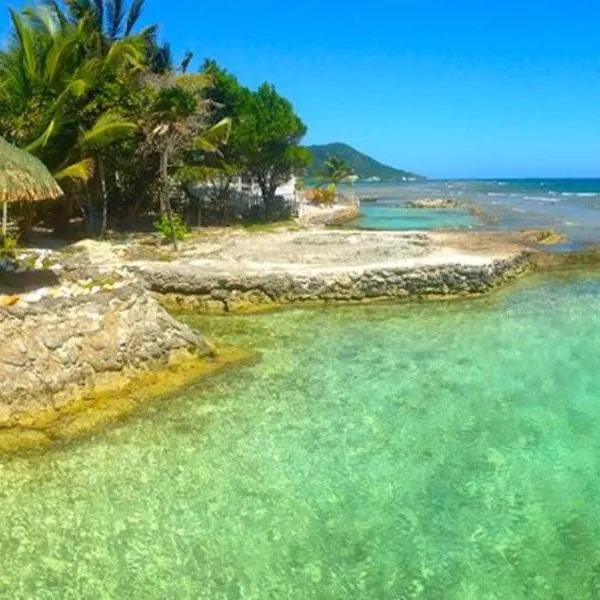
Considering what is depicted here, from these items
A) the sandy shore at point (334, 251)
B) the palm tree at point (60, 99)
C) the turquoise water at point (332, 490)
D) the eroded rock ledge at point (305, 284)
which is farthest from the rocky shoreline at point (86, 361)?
the palm tree at point (60, 99)

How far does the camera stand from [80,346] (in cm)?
938

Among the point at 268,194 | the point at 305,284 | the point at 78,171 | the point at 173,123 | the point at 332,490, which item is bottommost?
the point at 332,490

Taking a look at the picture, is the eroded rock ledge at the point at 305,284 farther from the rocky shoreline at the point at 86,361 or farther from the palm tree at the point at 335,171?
the palm tree at the point at 335,171

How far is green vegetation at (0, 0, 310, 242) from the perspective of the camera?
62.4 feet

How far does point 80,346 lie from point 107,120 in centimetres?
1164

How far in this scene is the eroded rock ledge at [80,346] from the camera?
28.2 feet

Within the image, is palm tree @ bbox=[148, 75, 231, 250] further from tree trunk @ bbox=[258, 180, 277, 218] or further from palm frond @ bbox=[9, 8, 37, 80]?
tree trunk @ bbox=[258, 180, 277, 218]

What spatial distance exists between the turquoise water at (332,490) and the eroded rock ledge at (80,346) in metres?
0.98

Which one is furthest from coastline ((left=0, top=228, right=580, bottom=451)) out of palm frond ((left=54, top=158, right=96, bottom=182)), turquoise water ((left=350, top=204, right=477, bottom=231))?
turquoise water ((left=350, top=204, right=477, bottom=231))

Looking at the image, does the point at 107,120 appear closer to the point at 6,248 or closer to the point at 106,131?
the point at 106,131

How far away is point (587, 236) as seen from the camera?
2833 cm

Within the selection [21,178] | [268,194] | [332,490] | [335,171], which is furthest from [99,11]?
[335,171]

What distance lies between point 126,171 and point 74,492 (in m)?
18.3

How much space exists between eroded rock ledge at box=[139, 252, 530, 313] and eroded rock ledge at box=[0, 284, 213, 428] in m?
4.11
